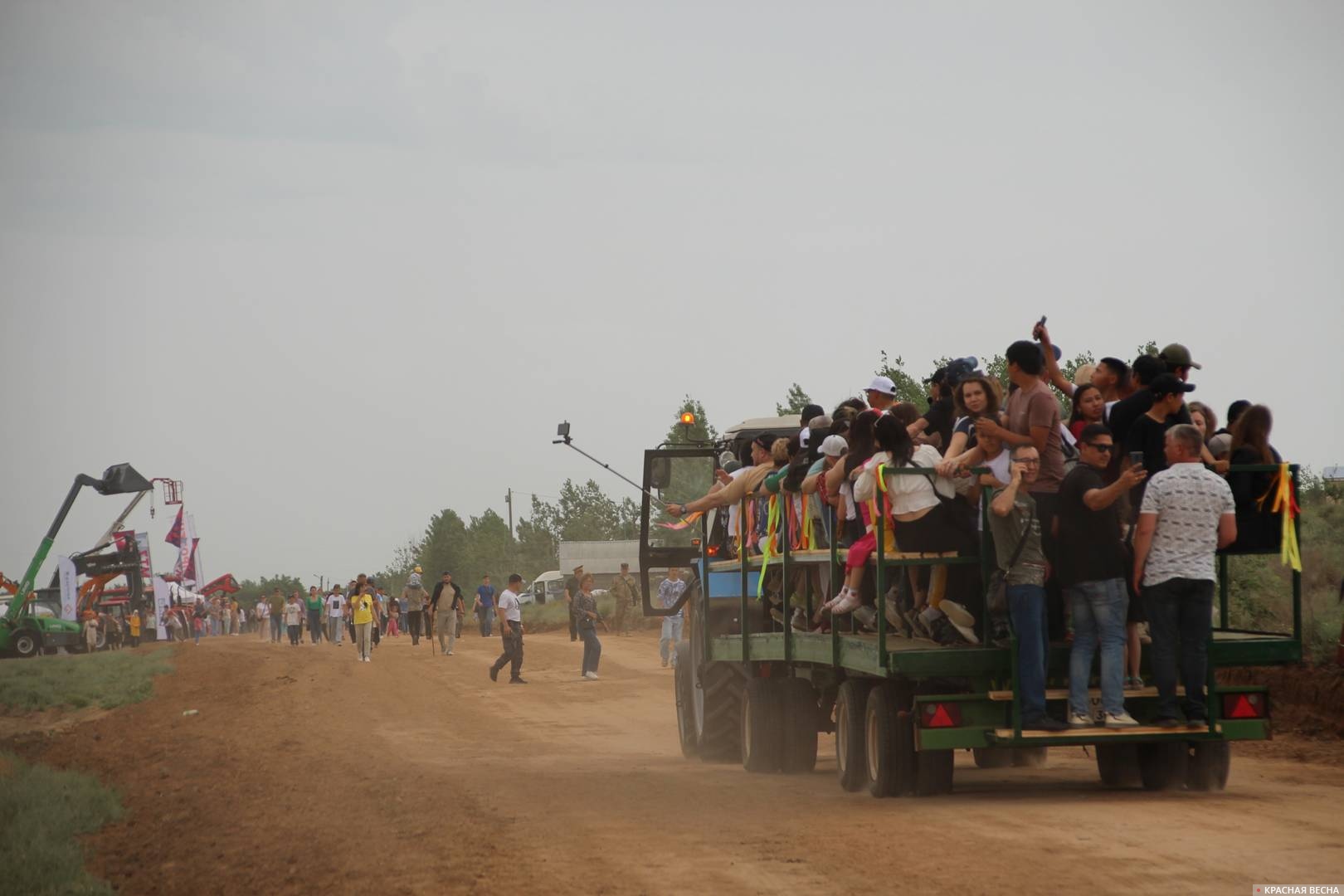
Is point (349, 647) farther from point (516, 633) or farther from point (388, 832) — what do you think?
point (388, 832)

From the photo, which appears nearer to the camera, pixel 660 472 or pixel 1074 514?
pixel 1074 514

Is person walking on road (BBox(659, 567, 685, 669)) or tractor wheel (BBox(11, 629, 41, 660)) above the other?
person walking on road (BBox(659, 567, 685, 669))

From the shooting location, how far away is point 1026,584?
383 inches

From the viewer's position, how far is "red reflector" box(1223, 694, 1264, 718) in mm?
10148

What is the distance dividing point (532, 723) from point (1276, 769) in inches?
389

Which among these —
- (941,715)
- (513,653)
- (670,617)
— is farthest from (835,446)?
(513,653)

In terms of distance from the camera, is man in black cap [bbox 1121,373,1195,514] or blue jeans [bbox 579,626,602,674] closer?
man in black cap [bbox 1121,373,1195,514]

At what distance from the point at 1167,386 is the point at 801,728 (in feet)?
15.5

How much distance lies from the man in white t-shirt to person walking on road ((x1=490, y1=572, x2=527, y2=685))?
769 inches

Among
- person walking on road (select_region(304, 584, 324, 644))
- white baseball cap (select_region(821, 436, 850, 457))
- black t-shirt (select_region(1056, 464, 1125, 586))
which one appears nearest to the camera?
black t-shirt (select_region(1056, 464, 1125, 586))

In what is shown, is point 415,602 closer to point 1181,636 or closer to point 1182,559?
point 1181,636

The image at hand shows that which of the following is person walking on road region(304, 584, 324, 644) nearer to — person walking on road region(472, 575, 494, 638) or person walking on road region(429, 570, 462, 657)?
person walking on road region(472, 575, 494, 638)

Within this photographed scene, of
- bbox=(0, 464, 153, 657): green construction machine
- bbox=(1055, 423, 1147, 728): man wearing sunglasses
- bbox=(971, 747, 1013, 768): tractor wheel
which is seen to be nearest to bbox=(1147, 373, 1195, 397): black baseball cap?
bbox=(1055, 423, 1147, 728): man wearing sunglasses

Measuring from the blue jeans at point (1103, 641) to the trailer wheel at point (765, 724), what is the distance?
13.2ft
